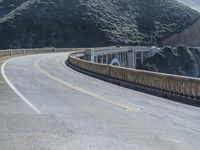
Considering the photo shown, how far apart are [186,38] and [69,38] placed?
134ft

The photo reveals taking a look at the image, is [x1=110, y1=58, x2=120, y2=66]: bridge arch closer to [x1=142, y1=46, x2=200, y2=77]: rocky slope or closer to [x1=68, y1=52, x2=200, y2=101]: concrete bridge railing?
[x1=142, y1=46, x2=200, y2=77]: rocky slope

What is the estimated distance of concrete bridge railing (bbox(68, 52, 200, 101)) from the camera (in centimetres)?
2073

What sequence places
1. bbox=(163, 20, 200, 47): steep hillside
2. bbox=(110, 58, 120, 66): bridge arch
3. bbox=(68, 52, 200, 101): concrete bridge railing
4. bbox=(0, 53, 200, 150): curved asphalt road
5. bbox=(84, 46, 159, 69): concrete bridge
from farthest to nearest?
bbox=(163, 20, 200, 47): steep hillside, bbox=(110, 58, 120, 66): bridge arch, bbox=(84, 46, 159, 69): concrete bridge, bbox=(68, 52, 200, 101): concrete bridge railing, bbox=(0, 53, 200, 150): curved asphalt road

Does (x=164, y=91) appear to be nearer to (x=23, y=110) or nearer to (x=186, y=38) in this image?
(x=23, y=110)

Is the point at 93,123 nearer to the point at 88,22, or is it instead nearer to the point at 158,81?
the point at 158,81

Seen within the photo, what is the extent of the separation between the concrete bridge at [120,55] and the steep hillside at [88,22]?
1525 centimetres

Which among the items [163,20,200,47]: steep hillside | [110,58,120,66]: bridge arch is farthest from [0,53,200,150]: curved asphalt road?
[163,20,200,47]: steep hillside

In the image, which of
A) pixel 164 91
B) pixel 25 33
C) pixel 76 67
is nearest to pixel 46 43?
pixel 25 33

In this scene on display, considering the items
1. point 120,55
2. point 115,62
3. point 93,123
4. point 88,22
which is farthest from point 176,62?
point 93,123

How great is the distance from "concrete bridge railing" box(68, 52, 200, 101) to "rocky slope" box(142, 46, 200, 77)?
83.7 m

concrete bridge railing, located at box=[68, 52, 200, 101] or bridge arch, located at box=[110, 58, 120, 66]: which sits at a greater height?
concrete bridge railing, located at box=[68, 52, 200, 101]

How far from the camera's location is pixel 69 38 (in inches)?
4887

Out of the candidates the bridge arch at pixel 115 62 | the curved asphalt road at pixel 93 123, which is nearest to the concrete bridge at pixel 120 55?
the bridge arch at pixel 115 62

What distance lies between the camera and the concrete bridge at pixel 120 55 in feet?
226
